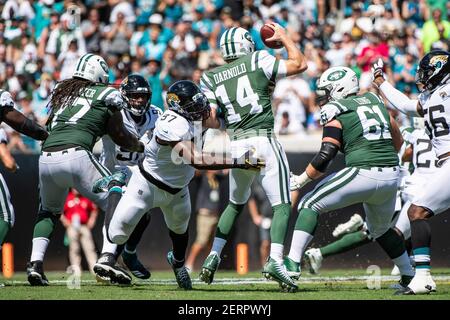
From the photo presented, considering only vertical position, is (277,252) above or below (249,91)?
below

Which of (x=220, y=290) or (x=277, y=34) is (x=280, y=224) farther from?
(x=277, y=34)

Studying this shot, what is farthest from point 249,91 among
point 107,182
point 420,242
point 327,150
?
point 420,242

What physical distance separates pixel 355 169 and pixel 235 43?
1.67 m

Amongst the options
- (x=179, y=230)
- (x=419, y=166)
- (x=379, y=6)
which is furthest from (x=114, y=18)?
(x=179, y=230)

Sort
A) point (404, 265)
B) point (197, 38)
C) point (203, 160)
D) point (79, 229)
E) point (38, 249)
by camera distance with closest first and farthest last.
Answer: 1. point (203, 160)
2. point (404, 265)
3. point (38, 249)
4. point (79, 229)
5. point (197, 38)

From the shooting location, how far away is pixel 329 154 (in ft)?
26.8

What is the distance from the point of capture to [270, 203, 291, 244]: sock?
27.0 feet

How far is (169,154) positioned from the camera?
8.09m

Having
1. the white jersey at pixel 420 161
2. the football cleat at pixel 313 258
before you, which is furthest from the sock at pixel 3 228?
the white jersey at pixel 420 161

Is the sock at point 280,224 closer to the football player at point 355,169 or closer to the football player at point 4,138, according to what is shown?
the football player at point 355,169

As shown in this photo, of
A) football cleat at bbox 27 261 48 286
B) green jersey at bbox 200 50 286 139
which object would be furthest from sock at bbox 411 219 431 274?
football cleat at bbox 27 261 48 286
